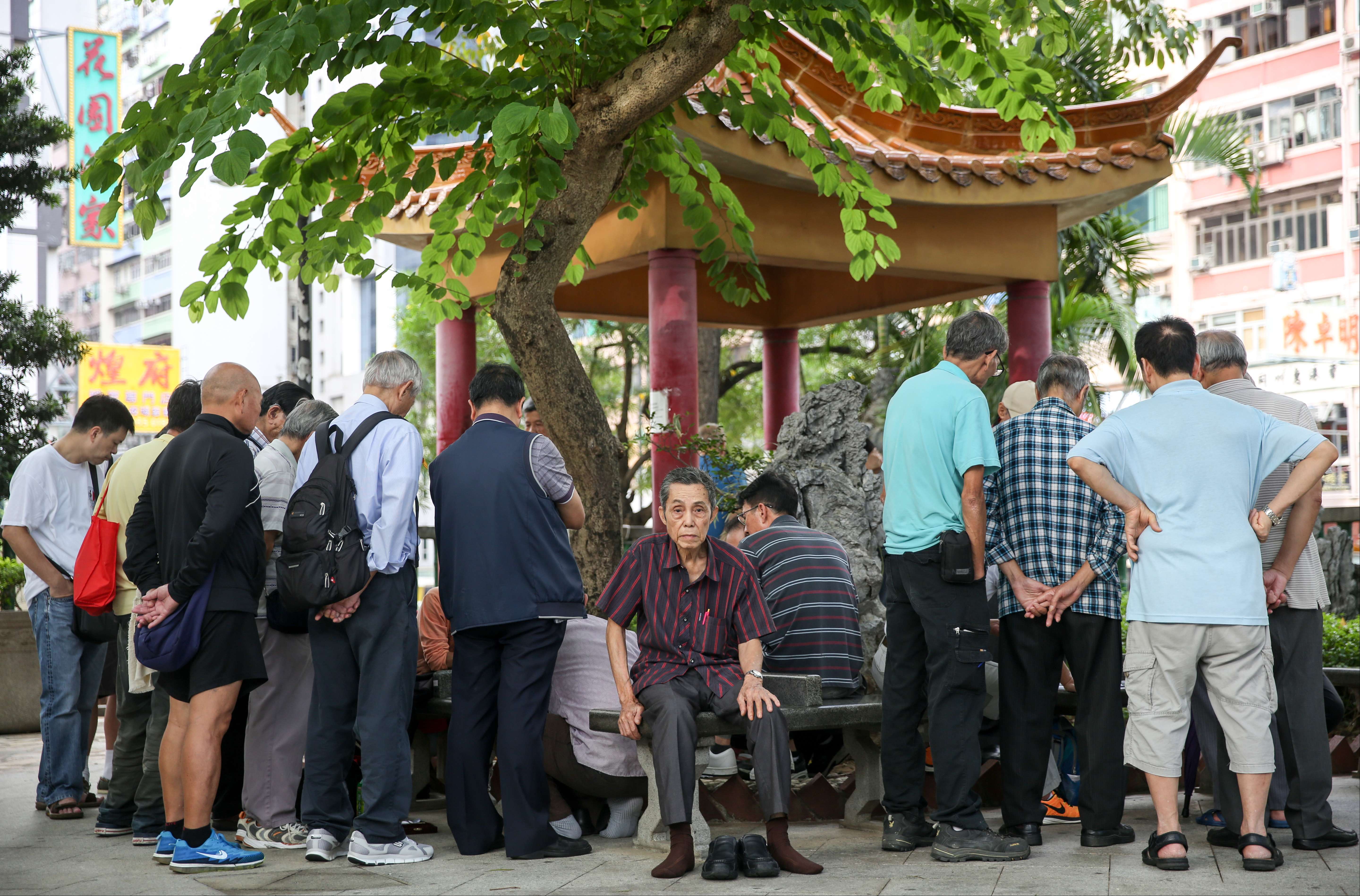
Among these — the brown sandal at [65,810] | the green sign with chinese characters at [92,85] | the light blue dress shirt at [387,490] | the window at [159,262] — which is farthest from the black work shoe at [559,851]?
the window at [159,262]

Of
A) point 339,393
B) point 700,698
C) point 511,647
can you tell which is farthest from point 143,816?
point 339,393

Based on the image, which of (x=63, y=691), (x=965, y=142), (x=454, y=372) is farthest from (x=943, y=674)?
(x=454, y=372)

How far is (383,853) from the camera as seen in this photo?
4.99 metres

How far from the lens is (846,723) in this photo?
17.3ft

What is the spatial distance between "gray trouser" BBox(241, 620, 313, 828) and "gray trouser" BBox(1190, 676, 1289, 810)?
11.4 ft

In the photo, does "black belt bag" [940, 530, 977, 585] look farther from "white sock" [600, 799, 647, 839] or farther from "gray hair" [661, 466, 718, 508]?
"white sock" [600, 799, 647, 839]

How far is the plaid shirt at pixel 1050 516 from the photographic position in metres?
5.05

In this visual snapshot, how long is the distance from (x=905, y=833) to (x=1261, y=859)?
4.07 ft

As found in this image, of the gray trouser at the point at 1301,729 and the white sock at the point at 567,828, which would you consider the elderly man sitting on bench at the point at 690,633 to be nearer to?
the white sock at the point at 567,828

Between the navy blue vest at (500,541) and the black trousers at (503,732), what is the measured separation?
0.08 meters

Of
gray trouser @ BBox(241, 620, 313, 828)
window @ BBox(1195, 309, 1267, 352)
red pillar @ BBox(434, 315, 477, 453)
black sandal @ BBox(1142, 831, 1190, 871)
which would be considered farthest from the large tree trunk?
window @ BBox(1195, 309, 1267, 352)

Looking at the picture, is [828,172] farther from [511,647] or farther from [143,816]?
[143,816]

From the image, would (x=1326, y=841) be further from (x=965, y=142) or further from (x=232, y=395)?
(x=965, y=142)

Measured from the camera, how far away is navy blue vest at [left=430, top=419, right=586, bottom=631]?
16.6 ft
